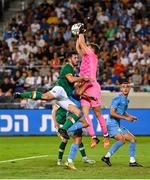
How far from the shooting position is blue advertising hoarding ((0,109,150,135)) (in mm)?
27413

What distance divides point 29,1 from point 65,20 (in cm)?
364

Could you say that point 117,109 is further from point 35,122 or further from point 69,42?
point 69,42

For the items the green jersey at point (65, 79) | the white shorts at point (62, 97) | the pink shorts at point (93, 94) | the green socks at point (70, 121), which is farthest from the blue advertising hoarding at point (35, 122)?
the green socks at point (70, 121)

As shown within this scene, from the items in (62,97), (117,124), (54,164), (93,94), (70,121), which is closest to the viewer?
(70,121)

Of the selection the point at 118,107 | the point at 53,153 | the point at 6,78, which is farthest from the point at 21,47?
the point at 118,107

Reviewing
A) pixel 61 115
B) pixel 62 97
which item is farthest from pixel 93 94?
pixel 62 97

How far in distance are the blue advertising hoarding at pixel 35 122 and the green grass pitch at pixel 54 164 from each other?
2.39 m

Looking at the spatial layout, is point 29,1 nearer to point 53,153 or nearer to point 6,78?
point 6,78

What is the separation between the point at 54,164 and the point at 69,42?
16.7 meters

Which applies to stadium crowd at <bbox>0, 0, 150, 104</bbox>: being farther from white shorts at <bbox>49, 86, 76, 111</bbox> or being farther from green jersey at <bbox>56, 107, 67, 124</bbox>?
white shorts at <bbox>49, 86, 76, 111</bbox>

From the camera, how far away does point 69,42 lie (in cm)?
3419

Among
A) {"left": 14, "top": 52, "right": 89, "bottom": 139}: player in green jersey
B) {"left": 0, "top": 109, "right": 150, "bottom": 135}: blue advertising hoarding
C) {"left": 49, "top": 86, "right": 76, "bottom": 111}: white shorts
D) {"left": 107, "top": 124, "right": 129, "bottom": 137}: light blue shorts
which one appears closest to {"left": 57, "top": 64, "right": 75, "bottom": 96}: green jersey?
{"left": 14, "top": 52, "right": 89, "bottom": 139}: player in green jersey

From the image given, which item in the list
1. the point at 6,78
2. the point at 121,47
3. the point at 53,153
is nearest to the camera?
the point at 53,153

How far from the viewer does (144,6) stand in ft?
116
